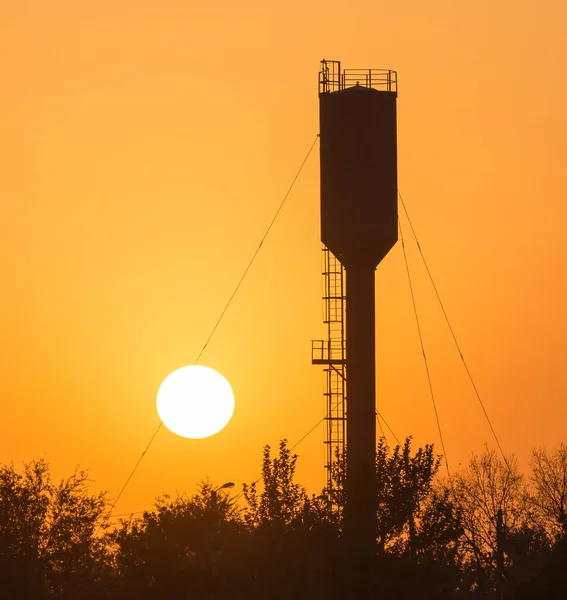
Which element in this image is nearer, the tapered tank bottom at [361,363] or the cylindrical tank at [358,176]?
the tapered tank bottom at [361,363]

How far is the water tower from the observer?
2800 inches

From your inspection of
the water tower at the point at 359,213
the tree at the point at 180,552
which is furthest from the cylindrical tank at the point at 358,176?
the tree at the point at 180,552

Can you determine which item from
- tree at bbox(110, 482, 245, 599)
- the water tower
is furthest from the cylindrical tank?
tree at bbox(110, 482, 245, 599)

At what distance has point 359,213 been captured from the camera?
71.4 metres

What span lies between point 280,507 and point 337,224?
16.8 meters

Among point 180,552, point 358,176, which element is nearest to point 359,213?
point 358,176

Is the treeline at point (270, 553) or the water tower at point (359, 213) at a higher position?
the water tower at point (359, 213)

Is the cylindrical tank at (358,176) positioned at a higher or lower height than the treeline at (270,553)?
higher

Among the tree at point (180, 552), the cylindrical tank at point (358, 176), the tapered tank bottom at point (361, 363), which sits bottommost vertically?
the tree at point (180, 552)

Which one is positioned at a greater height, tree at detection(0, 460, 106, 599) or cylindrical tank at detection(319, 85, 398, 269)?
cylindrical tank at detection(319, 85, 398, 269)

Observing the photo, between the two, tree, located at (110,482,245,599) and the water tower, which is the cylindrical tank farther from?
tree, located at (110,482,245,599)

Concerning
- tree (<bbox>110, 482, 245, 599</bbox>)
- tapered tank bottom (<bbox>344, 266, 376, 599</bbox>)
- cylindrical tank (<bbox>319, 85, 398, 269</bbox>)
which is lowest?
tree (<bbox>110, 482, 245, 599</bbox>)

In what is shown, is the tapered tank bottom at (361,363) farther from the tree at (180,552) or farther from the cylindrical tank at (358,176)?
the tree at (180,552)

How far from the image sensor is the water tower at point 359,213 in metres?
71.1
